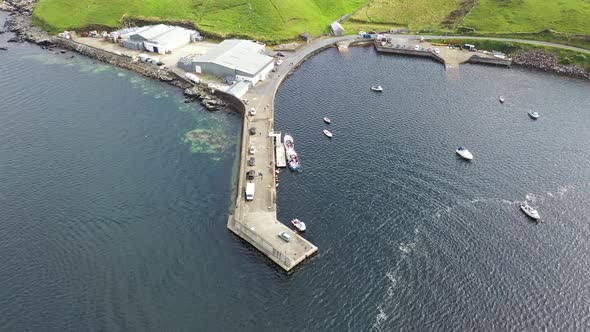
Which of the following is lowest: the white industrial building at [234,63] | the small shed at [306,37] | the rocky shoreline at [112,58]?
the rocky shoreline at [112,58]

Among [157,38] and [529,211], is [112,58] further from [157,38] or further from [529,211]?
[529,211]

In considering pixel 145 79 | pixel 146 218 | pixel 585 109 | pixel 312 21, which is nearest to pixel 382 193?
pixel 146 218

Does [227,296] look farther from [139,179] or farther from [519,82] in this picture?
[519,82]

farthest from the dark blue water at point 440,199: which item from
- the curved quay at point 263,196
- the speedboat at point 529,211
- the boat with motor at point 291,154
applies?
the curved quay at point 263,196

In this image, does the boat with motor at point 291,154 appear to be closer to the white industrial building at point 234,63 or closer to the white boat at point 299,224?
the white boat at point 299,224

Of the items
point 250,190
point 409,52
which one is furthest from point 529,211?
point 409,52

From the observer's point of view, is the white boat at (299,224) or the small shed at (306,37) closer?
the white boat at (299,224)

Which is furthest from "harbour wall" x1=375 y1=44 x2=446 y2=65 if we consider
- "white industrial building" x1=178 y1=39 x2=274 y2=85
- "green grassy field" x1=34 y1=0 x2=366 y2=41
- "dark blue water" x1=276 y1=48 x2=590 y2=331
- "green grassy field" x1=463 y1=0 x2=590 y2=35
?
"white industrial building" x1=178 y1=39 x2=274 y2=85
